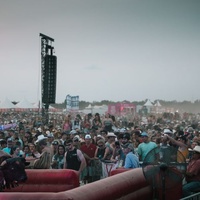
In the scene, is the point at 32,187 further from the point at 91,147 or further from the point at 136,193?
the point at 91,147

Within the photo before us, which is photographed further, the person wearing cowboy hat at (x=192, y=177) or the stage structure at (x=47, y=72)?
the stage structure at (x=47, y=72)

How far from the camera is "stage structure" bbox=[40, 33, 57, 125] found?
2525 centimetres

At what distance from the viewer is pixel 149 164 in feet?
24.0

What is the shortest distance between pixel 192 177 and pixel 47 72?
58.0 ft

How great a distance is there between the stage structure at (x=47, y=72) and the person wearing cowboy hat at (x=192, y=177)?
17.4 m

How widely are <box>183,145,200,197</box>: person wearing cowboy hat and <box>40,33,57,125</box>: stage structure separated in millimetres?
17387

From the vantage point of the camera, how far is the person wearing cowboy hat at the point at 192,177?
8180 millimetres

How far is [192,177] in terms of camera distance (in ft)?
27.6

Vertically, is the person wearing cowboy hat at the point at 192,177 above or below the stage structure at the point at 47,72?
below

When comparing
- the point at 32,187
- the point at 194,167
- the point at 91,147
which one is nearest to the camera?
the point at 32,187

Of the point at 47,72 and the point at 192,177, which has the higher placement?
the point at 47,72

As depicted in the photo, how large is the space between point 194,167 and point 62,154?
4.82 m

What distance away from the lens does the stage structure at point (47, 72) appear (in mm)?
25250

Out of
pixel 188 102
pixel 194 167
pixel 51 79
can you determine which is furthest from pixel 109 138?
pixel 188 102
